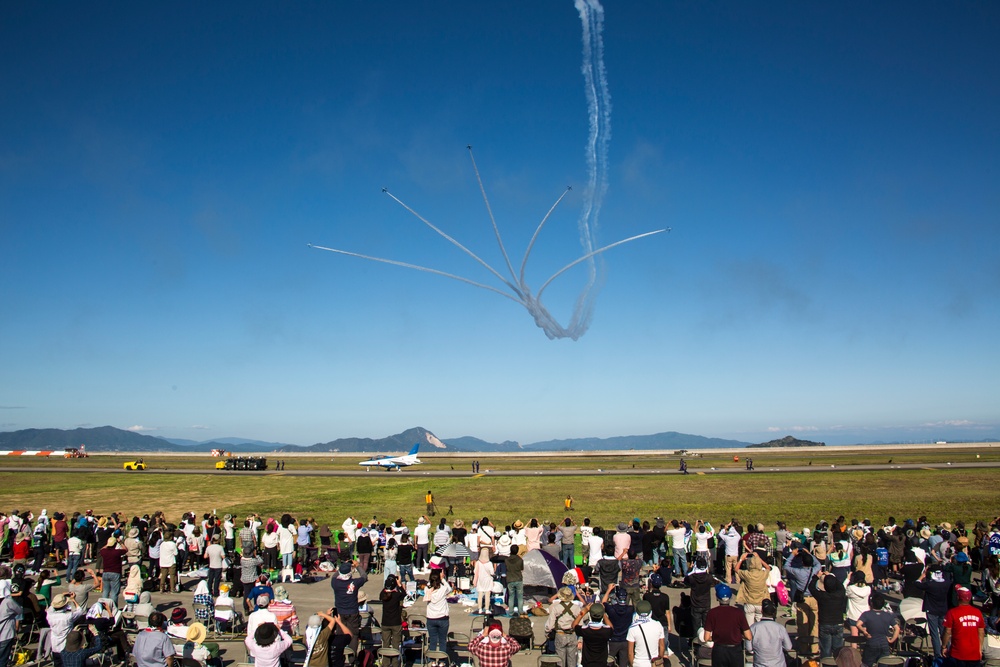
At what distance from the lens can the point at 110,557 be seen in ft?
52.4

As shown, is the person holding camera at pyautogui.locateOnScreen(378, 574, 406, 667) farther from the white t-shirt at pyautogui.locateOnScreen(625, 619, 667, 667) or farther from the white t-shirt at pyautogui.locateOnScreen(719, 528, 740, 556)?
the white t-shirt at pyautogui.locateOnScreen(719, 528, 740, 556)

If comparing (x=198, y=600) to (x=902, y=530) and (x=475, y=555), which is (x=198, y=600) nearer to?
(x=475, y=555)

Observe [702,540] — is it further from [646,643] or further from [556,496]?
[556,496]

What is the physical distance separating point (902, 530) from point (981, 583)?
2.88 metres

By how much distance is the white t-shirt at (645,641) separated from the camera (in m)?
9.45

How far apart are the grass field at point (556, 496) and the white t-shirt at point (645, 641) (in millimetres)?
24073

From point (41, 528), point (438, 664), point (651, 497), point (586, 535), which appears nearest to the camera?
point (438, 664)

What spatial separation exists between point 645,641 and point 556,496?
3840cm

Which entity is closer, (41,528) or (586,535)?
(586,535)

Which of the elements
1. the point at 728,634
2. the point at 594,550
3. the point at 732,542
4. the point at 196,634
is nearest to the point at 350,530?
the point at 594,550

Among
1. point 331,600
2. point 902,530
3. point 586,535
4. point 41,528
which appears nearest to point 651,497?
point 902,530

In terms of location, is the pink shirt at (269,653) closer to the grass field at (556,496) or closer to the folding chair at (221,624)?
the folding chair at (221,624)

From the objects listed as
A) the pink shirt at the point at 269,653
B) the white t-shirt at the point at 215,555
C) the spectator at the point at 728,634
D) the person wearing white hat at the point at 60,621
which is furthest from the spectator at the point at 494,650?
the white t-shirt at the point at 215,555

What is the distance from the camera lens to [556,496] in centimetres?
4716
